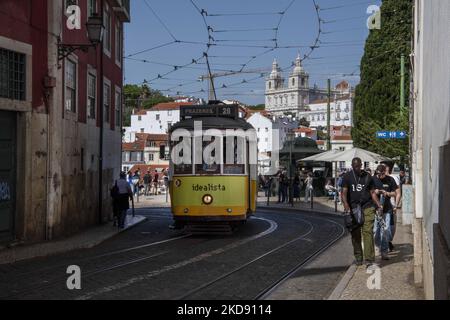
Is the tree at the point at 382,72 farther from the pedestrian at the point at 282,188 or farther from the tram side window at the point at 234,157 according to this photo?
the tram side window at the point at 234,157

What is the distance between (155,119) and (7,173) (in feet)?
342

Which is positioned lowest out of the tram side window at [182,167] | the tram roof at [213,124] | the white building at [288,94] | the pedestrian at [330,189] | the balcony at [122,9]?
the pedestrian at [330,189]

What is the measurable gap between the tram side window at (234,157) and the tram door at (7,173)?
199 inches

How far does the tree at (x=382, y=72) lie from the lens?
Answer: 43.7 m

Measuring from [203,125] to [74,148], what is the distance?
12.9 ft

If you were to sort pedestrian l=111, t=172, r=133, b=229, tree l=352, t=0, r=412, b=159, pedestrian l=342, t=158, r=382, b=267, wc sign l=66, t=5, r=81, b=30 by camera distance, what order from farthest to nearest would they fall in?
tree l=352, t=0, r=412, b=159, pedestrian l=111, t=172, r=133, b=229, wc sign l=66, t=5, r=81, b=30, pedestrian l=342, t=158, r=382, b=267

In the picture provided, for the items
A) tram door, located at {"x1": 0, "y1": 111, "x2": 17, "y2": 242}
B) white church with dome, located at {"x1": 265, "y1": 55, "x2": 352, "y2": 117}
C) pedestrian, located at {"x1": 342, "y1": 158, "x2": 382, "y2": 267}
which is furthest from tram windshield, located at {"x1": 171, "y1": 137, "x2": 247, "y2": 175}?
white church with dome, located at {"x1": 265, "y1": 55, "x2": 352, "y2": 117}

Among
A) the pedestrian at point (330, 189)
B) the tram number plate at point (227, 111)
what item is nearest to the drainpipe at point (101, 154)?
the tram number plate at point (227, 111)

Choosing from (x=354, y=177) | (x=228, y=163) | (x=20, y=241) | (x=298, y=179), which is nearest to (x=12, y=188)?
(x=20, y=241)

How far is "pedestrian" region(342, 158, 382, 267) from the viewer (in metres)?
10.9

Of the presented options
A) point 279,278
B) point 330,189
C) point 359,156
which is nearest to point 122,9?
point 359,156

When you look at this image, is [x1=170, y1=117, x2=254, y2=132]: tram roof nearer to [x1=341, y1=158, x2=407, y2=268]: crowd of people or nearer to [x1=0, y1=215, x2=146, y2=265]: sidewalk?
[x1=0, y1=215, x2=146, y2=265]: sidewalk

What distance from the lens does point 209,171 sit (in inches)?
661

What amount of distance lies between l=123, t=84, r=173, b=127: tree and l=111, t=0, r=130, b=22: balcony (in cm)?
9148
